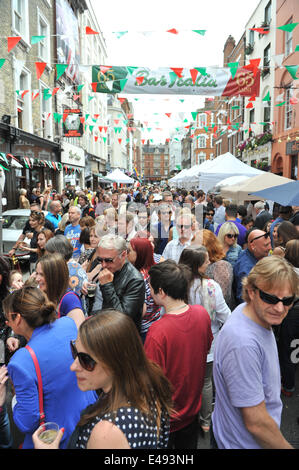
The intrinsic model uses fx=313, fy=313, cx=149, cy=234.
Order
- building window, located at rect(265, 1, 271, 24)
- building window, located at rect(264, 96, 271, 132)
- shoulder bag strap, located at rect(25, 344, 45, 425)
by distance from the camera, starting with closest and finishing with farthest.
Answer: shoulder bag strap, located at rect(25, 344, 45, 425) → building window, located at rect(265, 1, 271, 24) → building window, located at rect(264, 96, 271, 132)

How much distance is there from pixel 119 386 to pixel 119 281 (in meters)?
1.47

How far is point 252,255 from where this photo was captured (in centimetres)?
386

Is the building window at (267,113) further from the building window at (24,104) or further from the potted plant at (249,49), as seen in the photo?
the building window at (24,104)

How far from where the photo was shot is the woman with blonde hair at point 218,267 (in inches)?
146

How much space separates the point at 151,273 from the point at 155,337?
475 millimetres

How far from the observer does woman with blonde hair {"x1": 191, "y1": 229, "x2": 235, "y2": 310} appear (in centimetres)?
371

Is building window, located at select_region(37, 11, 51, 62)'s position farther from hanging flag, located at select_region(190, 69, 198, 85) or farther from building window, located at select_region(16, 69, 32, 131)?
hanging flag, located at select_region(190, 69, 198, 85)

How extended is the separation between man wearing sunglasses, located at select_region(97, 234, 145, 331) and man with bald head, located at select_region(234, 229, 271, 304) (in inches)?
59.6

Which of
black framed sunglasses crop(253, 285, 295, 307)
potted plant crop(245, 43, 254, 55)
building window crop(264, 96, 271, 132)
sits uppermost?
potted plant crop(245, 43, 254, 55)

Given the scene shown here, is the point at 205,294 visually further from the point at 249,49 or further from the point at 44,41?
the point at 249,49

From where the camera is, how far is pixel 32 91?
49.7 ft

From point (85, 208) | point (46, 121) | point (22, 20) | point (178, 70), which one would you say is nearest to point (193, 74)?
point (178, 70)

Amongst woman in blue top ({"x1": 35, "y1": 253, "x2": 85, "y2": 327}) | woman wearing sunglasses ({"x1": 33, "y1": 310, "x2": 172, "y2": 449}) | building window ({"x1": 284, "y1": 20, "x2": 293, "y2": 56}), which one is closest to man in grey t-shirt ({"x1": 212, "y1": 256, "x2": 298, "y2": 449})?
woman wearing sunglasses ({"x1": 33, "y1": 310, "x2": 172, "y2": 449})
